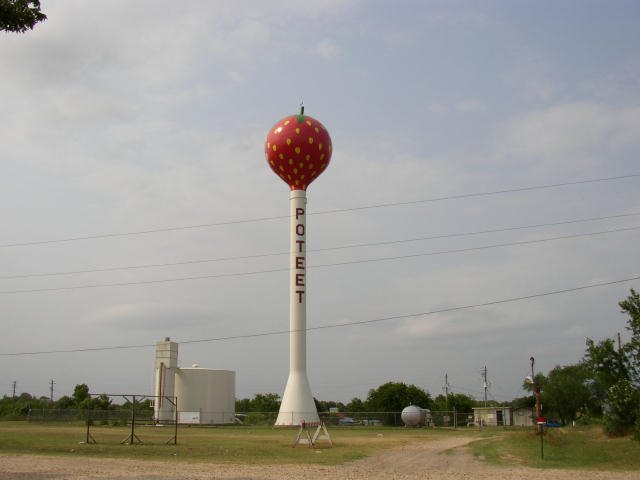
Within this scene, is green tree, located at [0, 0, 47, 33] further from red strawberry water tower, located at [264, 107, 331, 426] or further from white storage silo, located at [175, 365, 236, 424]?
white storage silo, located at [175, 365, 236, 424]

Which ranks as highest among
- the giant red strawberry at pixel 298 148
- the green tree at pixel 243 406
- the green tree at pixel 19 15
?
the giant red strawberry at pixel 298 148

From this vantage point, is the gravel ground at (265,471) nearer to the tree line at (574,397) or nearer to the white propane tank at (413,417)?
the tree line at (574,397)

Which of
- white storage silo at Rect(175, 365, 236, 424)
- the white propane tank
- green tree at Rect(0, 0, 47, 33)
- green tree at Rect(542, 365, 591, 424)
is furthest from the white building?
green tree at Rect(0, 0, 47, 33)

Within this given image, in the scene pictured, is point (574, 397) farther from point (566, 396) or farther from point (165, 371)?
point (165, 371)

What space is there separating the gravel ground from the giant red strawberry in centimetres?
2952

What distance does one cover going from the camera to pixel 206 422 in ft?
204

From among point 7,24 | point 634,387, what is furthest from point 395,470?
point 7,24

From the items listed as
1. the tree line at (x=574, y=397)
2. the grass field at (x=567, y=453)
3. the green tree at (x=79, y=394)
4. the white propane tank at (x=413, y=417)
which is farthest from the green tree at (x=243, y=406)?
the grass field at (x=567, y=453)

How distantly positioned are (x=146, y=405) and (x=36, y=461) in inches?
2370

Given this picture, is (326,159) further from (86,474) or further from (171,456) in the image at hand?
(86,474)

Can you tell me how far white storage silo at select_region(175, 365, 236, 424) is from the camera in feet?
205

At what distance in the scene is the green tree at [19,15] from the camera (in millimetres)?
14148

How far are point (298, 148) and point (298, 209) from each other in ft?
16.2

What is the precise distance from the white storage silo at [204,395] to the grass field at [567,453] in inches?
1416
